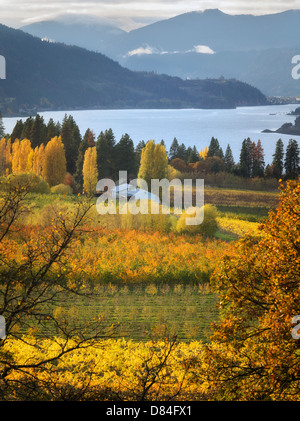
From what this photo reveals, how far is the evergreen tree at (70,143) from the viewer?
61500 mm

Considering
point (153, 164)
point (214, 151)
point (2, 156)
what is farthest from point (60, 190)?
point (214, 151)

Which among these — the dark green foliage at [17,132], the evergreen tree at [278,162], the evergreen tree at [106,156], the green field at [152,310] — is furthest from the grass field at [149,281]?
the dark green foliage at [17,132]

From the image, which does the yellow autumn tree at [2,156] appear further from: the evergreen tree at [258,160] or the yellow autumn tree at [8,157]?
the evergreen tree at [258,160]

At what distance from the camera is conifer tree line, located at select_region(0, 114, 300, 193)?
54.6 meters

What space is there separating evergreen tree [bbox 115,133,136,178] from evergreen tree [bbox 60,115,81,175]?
20.2 ft

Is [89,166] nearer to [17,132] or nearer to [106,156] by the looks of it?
[106,156]

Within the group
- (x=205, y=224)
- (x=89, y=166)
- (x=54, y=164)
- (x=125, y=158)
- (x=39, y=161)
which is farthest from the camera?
(x=125, y=158)

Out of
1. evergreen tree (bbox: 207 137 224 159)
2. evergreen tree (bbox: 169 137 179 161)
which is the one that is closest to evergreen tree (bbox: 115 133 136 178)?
evergreen tree (bbox: 207 137 224 159)

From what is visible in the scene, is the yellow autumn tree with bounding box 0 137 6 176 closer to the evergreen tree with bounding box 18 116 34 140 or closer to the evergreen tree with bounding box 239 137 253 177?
the evergreen tree with bounding box 18 116 34 140

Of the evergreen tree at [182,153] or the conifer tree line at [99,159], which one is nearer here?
the conifer tree line at [99,159]

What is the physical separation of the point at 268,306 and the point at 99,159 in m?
48.4

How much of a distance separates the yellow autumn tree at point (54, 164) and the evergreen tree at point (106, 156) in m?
4.19

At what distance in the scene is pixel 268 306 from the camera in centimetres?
1048
